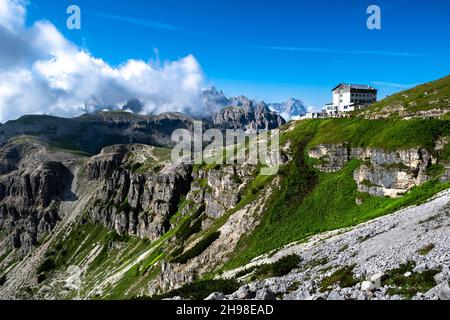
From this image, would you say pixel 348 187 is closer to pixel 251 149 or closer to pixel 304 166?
pixel 304 166

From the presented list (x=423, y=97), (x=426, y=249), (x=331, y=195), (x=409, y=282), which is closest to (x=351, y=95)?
(x=423, y=97)

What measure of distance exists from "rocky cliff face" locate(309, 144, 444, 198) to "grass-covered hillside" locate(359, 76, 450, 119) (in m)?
15.8

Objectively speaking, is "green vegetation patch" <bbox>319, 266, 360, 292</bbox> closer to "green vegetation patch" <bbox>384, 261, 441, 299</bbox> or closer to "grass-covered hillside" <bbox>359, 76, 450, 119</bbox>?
"green vegetation patch" <bbox>384, 261, 441, 299</bbox>

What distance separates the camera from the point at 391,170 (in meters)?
88.9

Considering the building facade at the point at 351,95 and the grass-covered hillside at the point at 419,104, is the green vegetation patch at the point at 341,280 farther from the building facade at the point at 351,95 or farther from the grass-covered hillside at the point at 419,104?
the building facade at the point at 351,95

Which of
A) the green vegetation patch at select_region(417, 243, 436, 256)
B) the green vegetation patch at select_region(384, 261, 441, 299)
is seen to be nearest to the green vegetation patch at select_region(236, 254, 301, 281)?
the green vegetation patch at select_region(417, 243, 436, 256)

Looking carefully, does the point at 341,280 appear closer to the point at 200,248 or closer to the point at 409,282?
the point at 409,282

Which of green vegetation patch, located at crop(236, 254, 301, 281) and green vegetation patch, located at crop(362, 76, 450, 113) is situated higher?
green vegetation patch, located at crop(362, 76, 450, 113)

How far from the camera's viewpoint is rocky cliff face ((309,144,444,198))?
85.2 metres

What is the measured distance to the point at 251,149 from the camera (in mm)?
163875

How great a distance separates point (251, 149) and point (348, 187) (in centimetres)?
7180

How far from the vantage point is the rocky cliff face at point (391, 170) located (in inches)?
3354
